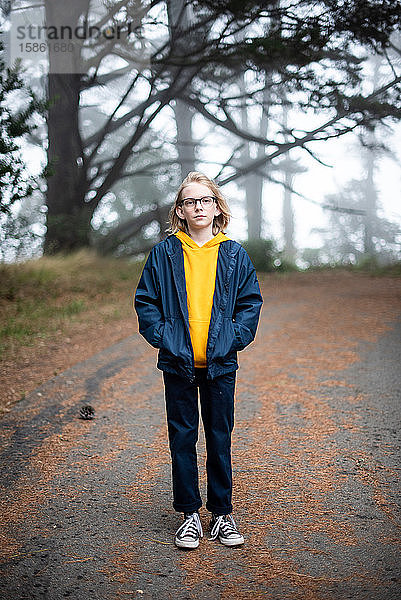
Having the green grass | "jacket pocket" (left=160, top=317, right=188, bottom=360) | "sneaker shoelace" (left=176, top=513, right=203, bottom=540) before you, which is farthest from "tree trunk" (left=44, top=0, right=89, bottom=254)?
"sneaker shoelace" (left=176, top=513, right=203, bottom=540)

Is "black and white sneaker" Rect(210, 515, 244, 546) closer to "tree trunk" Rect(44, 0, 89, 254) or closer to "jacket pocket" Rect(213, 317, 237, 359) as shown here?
"jacket pocket" Rect(213, 317, 237, 359)

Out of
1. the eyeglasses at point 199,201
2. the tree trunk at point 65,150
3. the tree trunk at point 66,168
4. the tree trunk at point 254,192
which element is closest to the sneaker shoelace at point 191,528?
the eyeglasses at point 199,201

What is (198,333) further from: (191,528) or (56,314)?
(56,314)

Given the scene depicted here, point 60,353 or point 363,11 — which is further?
point 363,11

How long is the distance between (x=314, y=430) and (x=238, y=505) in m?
1.52

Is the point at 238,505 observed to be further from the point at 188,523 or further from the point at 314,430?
the point at 314,430

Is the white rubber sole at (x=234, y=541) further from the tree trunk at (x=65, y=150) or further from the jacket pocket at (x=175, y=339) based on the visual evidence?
the tree trunk at (x=65, y=150)

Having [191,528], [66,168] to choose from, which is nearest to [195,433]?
[191,528]

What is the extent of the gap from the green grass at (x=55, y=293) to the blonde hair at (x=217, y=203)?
4.94 meters

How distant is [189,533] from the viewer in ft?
10.0

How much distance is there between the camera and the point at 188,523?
3.10 meters

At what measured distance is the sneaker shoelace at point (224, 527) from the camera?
10.1 ft

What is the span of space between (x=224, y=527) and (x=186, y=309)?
1181 millimetres

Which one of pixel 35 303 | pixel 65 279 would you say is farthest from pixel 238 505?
pixel 65 279
